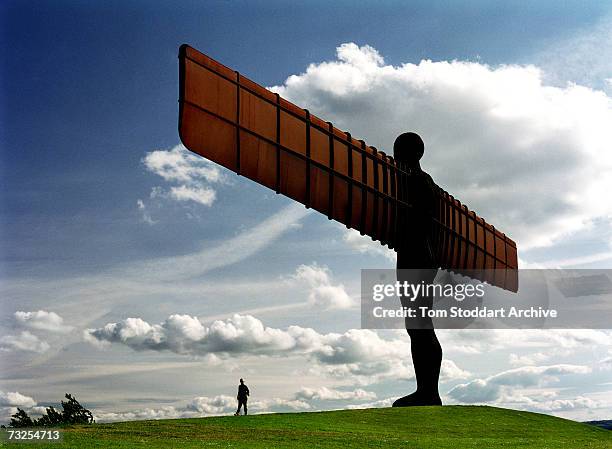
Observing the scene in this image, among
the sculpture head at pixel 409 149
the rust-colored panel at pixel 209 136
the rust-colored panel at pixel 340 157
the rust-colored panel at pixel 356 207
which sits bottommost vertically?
the rust-colored panel at pixel 356 207

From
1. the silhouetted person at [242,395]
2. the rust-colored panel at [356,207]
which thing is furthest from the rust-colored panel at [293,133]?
the silhouetted person at [242,395]

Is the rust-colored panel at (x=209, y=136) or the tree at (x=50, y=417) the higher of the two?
the rust-colored panel at (x=209, y=136)

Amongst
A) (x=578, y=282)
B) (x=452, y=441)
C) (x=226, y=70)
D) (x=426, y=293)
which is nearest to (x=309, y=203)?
(x=226, y=70)

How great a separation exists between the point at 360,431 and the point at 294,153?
19.8 feet

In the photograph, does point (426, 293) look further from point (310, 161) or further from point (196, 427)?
point (196, 427)

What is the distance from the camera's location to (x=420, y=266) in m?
17.0

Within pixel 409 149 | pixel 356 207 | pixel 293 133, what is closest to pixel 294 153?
pixel 293 133

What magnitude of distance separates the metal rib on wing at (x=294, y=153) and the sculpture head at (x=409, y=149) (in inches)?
39.4

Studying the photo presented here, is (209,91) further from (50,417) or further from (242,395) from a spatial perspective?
(50,417)

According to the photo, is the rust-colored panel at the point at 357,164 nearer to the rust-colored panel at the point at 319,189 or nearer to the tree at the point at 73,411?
the rust-colored panel at the point at 319,189

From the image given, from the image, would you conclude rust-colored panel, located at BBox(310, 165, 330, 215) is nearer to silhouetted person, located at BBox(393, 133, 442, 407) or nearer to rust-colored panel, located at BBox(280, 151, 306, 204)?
rust-colored panel, located at BBox(280, 151, 306, 204)

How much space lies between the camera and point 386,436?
1470cm

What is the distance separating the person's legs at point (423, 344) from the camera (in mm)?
17016

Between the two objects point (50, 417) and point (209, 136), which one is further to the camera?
point (50, 417)
